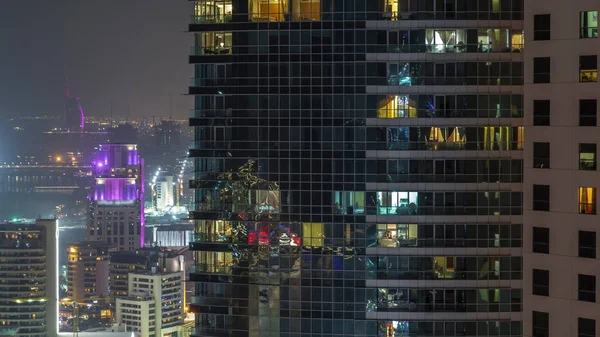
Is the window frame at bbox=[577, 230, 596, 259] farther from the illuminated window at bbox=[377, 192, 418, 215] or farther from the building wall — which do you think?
the building wall

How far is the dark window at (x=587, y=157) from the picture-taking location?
18312 mm

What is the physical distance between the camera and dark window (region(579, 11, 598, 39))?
18484mm

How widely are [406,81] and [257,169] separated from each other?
493 centimetres

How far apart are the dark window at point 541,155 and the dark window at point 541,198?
351 mm

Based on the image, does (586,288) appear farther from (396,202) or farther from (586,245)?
(396,202)

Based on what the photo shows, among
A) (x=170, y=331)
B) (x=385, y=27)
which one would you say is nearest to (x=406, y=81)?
(x=385, y=27)

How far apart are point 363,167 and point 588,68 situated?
15.4m

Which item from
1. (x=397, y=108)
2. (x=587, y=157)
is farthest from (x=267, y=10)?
(x=587, y=157)

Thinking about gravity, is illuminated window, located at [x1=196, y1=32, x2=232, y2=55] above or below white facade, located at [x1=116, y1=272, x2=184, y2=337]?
above

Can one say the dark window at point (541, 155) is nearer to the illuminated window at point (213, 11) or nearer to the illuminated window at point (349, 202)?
the illuminated window at point (349, 202)

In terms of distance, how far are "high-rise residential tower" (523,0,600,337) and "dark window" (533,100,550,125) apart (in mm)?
16

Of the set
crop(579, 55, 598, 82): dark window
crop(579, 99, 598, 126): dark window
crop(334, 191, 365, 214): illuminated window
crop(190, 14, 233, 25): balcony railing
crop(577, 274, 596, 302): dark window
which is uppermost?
crop(190, 14, 233, 25): balcony railing

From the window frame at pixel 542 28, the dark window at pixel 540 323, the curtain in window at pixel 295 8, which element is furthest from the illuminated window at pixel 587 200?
the curtain in window at pixel 295 8

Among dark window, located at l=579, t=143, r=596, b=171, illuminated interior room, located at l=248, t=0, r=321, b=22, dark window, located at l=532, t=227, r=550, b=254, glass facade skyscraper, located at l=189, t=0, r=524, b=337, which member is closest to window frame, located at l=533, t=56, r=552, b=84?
dark window, located at l=579, t=143, r=596, b=171
